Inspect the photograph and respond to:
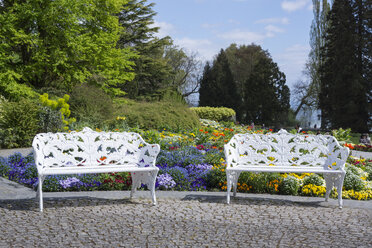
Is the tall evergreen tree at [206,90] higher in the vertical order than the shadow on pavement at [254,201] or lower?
higher

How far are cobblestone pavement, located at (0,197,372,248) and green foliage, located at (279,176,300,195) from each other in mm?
565

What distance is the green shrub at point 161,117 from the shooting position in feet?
41.2

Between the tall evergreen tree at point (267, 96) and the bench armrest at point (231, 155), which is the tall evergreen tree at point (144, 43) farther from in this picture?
the bench armrest at point (231, 155)

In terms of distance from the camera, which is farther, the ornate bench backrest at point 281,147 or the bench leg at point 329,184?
the ornate bench backrest at point 281,147

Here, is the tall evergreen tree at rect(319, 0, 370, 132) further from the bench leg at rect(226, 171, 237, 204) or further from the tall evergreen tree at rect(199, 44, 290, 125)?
the bench leg at rect(226, 171, 237, 204)

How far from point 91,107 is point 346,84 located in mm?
17427

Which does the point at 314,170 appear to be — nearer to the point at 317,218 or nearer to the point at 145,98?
the point at 317,218

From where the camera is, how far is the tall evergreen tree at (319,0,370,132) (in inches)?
971

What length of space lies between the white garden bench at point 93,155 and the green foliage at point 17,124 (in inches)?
259

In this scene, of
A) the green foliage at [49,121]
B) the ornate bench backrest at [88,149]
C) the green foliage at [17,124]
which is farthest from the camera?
the green foliage at [49,121]

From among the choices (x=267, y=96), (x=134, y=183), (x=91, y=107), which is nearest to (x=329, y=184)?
(x=134, y=183)

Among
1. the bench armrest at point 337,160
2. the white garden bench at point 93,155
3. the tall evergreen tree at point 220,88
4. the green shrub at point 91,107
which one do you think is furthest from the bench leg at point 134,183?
the tall evergreen tree at point 220,88

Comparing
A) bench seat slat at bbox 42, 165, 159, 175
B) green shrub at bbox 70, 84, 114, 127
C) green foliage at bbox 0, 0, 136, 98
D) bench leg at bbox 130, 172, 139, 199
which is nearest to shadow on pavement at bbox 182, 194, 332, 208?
bench leg at bbox 130, 172, 139, 199

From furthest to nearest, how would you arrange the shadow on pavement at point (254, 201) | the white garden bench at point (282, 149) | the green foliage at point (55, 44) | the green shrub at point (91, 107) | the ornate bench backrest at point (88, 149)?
1. the green foliage at point (55, 44)
2. the green shrub at point (91, 107)
3. the white garden bench at point (282, 149)
4. the shadow on pavement at point (254, 201)
5. the ornate bench backrest at point (88, 149)
